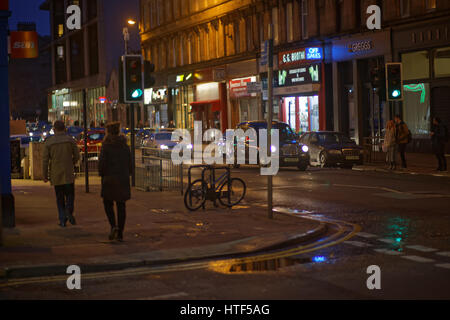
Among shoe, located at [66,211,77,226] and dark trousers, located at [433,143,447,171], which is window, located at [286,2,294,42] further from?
shoe, located at [66,211,77,226]

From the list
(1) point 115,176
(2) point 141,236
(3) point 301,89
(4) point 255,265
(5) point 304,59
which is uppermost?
(5) point 304,59

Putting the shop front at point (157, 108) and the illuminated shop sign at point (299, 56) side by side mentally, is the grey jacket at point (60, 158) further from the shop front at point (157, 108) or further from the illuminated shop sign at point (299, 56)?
the shop front at point (157, 108)

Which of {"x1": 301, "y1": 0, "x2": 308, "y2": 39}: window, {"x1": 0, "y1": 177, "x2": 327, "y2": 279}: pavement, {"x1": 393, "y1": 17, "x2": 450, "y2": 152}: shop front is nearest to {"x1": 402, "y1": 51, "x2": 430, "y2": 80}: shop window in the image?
{"x1": 393, "y1": 17, "x2": 450, "y2": 152}: shop front

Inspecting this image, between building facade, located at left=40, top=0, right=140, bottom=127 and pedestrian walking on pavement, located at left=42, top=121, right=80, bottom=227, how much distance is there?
57235 millimetres

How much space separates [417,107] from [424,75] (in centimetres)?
152

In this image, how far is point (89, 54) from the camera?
89.9 meters

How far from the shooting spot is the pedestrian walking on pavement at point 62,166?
12.9 metres

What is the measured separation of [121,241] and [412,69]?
25069mm

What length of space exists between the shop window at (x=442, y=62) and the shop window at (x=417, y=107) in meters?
0.90

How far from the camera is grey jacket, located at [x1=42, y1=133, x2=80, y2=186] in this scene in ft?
42.5

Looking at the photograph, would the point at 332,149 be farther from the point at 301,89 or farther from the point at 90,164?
the point at 301,89

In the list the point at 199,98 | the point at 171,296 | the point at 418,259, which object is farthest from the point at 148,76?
the point at 199,98
